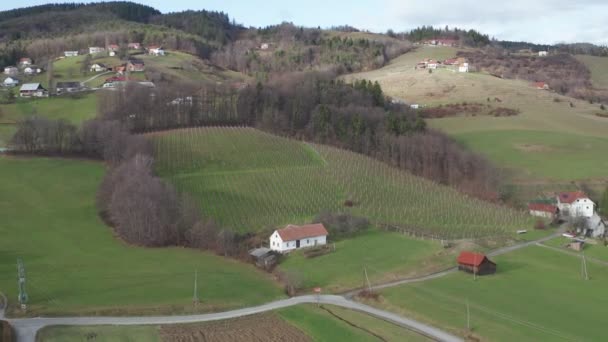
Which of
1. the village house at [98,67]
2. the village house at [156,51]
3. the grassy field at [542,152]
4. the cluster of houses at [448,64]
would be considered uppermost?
the village house at [156,51]

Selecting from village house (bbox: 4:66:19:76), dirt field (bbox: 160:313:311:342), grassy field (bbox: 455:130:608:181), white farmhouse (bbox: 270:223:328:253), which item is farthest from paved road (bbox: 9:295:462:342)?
village house (bbox: 4:66:19:76)

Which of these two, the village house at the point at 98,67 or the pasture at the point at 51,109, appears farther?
the village house at the point at 98,67

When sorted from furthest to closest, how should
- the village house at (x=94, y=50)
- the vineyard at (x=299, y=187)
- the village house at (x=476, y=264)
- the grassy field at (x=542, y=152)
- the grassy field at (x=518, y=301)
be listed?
the village house at (x=94, y=50) < the grassy field at (x=542, y=152) < the vineyard at (x=299, y=187) < the village house at (x=476, y=264) < the grassy field at (x=518, y=301)

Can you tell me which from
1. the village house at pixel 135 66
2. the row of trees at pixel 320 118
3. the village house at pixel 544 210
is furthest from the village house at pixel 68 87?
the village house at pixel 544 210

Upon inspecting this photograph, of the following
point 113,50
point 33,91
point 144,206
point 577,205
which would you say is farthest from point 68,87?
point 577,205

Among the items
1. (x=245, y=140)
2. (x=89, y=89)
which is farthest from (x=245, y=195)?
(x=89, y=89)

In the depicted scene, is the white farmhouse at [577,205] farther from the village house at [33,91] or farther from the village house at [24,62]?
the village house at [24,62]
